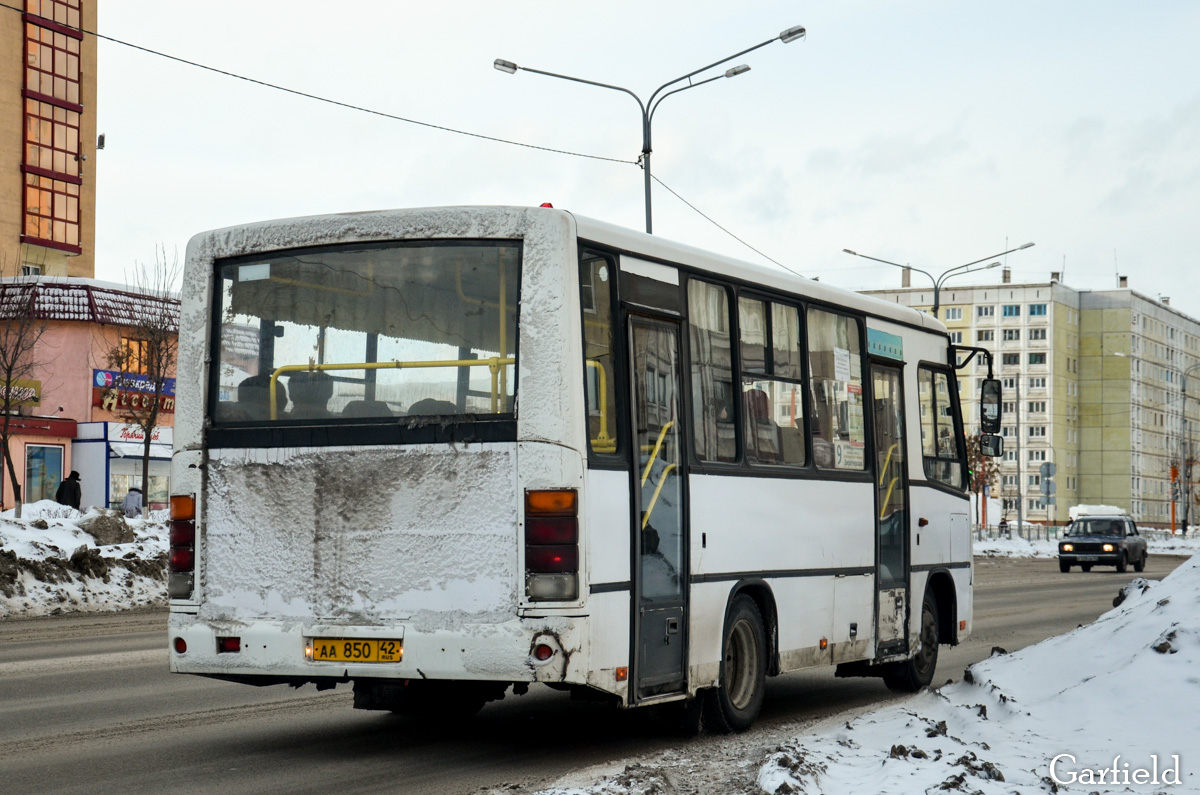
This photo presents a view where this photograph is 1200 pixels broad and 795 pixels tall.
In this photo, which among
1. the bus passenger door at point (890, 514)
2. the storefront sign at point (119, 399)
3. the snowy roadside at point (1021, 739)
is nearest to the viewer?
the snowy roadside at point (1021, 739)

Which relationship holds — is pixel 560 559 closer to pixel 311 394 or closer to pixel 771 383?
pixel 311 394

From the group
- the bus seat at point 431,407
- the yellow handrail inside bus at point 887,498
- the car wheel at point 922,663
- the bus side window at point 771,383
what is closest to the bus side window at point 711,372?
the bus side window at point 771,383

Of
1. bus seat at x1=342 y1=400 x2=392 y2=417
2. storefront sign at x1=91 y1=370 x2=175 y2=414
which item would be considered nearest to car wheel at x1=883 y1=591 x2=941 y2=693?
bus seat at x1=342 y1=400 x2=392 y2=417

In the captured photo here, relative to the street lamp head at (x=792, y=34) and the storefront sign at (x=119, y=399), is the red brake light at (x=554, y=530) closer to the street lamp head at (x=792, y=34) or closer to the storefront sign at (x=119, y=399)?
the street lamp head at (x=792, y=34)

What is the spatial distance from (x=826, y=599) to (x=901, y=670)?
209 centimetres

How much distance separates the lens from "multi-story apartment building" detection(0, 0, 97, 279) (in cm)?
6112

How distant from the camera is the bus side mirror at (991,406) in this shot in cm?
1348

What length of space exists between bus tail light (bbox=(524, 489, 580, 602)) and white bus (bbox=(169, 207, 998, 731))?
0.01m

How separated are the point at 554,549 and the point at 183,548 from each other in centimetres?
221

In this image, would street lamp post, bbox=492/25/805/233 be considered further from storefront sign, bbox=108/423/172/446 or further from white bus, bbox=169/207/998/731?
storefront sign, bbox=108/423/172/446

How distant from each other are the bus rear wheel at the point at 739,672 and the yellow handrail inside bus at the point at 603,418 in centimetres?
175

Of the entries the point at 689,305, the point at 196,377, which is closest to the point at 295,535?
the point at 196,377

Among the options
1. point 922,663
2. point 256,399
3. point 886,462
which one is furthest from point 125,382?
point 256,399

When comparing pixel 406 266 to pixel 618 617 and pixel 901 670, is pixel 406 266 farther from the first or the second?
pixel 901 670
